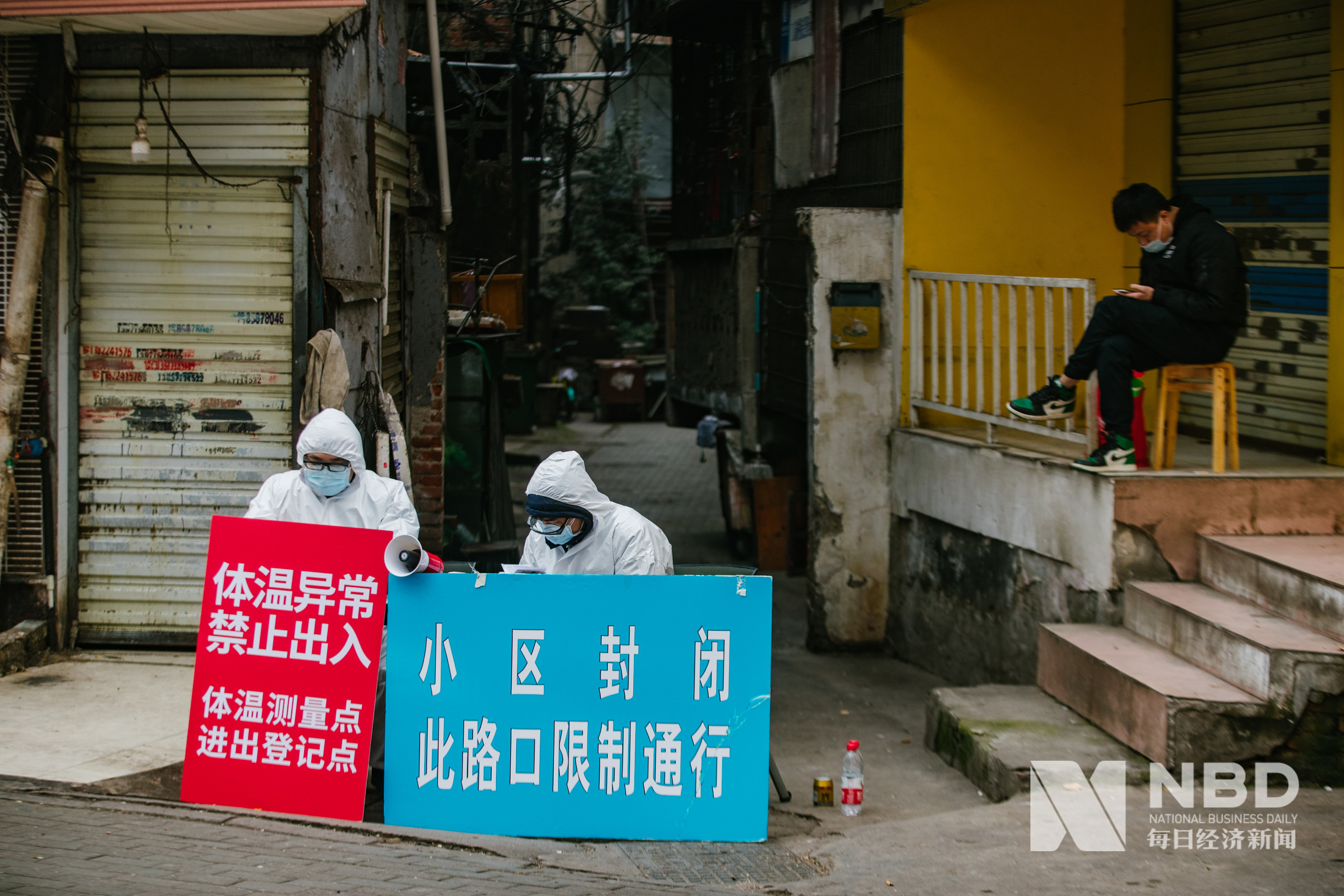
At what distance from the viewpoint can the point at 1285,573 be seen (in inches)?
210

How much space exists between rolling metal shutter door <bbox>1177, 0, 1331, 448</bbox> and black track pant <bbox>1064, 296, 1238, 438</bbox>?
1.79 m

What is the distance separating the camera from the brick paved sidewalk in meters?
4.05

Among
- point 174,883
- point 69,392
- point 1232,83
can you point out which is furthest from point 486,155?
point 174,883

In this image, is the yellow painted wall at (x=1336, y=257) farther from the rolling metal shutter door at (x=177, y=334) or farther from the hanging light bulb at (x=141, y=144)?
the hanging light bulb at (x=141, y=144)

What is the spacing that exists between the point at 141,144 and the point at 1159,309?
5.38 meters

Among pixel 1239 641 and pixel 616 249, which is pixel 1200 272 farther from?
pixel 616 249

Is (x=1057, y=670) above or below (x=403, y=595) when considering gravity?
below

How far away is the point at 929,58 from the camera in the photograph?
27.2 feet

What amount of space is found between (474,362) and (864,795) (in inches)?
231

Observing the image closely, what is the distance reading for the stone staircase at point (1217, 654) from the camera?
483cm

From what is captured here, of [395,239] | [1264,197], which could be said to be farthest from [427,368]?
[1264,197]

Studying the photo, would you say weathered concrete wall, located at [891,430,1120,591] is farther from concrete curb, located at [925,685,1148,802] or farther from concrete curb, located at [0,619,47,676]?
concrete curb, located at [0,619,47,676]

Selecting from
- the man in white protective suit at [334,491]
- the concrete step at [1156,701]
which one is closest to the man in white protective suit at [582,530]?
the man in white protective suit at [334,491]

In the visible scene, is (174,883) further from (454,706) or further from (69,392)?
(69,392)
